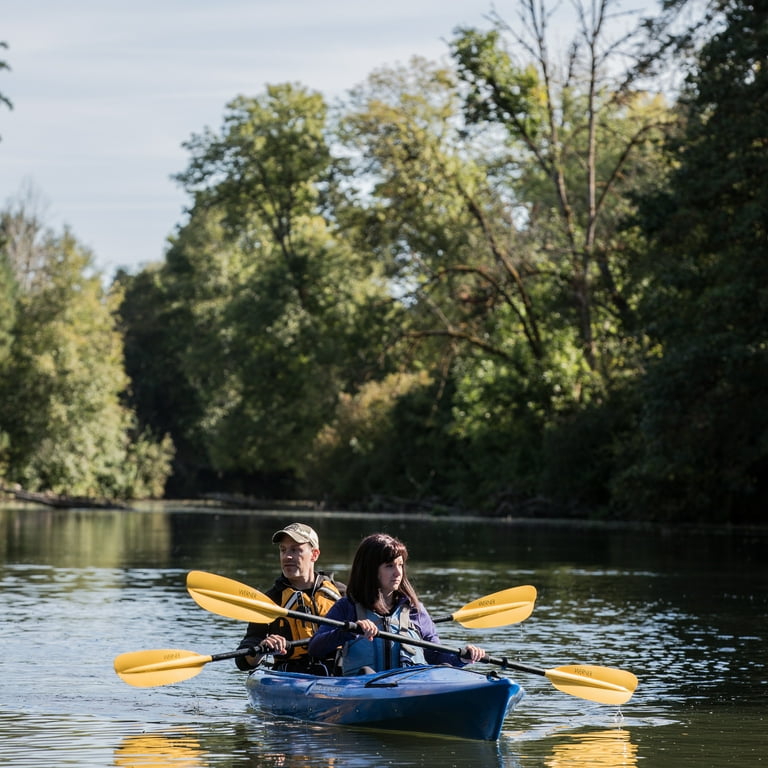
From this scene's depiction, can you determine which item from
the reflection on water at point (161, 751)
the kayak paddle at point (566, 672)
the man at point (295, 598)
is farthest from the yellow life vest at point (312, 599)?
the reflection on water at point (161, 751)

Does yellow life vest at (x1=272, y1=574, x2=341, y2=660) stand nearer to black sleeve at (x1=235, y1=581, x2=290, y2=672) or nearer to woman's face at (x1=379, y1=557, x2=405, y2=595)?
black sleeve at (x1=235, y1=581, x2=290, y2=672)

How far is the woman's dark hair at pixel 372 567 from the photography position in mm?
9273

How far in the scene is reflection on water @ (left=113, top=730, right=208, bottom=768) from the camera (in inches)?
340

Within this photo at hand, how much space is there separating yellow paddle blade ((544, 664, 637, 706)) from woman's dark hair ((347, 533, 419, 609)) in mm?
1160

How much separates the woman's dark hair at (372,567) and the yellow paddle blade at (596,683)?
1160 mm

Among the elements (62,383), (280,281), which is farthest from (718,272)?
(62,383)

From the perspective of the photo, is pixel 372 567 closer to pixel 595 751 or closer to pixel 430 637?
pixel 430 637

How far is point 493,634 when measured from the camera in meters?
15.1

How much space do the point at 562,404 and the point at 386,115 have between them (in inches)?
383

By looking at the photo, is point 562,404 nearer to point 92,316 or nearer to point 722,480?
point 722,480

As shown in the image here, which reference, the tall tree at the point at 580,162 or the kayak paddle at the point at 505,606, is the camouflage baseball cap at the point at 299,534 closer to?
the kayak paddle at the point at 505,606

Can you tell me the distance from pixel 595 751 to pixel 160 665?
298cm

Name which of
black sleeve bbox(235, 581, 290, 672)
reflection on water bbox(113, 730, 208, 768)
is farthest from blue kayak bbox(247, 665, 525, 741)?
reflection on water bbox(113, 730, 208, 768)

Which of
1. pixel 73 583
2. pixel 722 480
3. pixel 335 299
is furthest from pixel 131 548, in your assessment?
pixel 335 299
